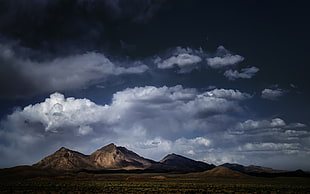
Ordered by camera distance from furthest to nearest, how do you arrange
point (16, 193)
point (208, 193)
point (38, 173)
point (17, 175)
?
point (38, 173), point (17, 175), point (208, 193), point (16, 193)

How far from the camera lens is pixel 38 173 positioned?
200 metres

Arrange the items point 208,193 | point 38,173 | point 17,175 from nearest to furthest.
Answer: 1. point 208,193
2. point 17,175
3. point 38,173

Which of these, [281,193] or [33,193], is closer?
[33,193]

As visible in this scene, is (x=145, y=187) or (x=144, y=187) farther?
(x=145, y=187)

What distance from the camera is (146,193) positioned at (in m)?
70.4

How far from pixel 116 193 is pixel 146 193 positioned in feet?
23.9

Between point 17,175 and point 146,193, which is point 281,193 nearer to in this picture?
point 146,193

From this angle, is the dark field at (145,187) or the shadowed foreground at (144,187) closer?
the dark field at (145,187)

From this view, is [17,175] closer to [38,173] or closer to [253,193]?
[38,173]

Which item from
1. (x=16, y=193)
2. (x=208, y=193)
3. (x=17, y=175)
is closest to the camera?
(x=16, y=193)

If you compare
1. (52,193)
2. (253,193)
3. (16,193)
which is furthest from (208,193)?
(16,193)

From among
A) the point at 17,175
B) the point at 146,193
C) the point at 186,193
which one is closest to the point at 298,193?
the point at 186,193

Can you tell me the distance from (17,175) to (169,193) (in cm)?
14561

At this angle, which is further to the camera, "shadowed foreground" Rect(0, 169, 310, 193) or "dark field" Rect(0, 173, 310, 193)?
"shadowed foreground" Rect(0, 169, 310, 193)
